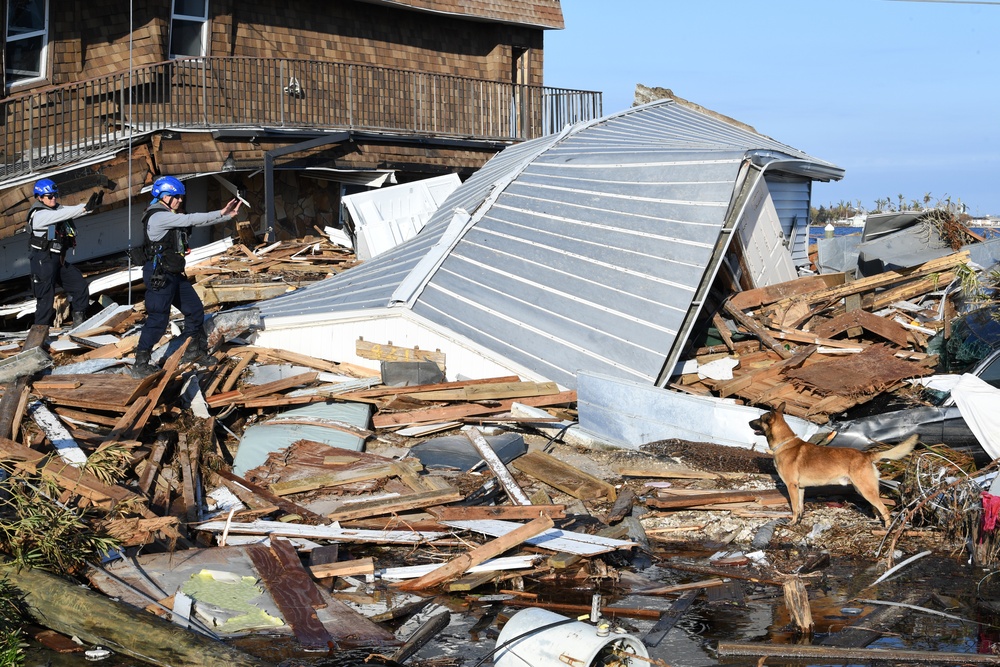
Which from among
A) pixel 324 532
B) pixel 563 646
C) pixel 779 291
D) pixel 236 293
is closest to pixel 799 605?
pixel 563 646

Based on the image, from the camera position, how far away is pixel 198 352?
10.7 metres

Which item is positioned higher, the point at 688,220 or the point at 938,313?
the point at 688,220

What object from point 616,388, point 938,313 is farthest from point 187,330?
point 938,313

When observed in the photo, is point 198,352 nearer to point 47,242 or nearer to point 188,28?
point 47,242

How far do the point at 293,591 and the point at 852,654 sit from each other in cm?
346

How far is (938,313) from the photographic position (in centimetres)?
1353

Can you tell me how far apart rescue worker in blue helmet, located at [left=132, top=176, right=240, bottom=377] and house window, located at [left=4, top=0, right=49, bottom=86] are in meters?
8.65

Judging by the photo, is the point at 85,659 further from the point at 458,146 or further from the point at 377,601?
the point at 458,146

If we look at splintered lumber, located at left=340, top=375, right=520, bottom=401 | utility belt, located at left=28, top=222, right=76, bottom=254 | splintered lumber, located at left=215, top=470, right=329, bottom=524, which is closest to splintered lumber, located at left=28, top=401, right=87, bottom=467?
splintered lumber, located at left=215, top=470, right=329, bottom=524

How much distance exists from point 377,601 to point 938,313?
9632 mm

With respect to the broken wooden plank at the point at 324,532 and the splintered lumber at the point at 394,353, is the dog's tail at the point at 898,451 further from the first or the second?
the splintered lumber at the point at 394,353

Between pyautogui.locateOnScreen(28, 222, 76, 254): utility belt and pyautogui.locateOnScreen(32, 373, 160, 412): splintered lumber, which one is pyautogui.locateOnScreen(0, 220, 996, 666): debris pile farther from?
pyautogui.locateOnScreen(28, 222, 76, 254): utility belt

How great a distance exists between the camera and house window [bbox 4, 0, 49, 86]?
16.9m

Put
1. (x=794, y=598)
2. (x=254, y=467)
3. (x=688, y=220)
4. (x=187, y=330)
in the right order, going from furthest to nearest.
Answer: (x=688, y=220) → (x=187, y=330) → (x=254, y=467) → (x=794, y=598)
